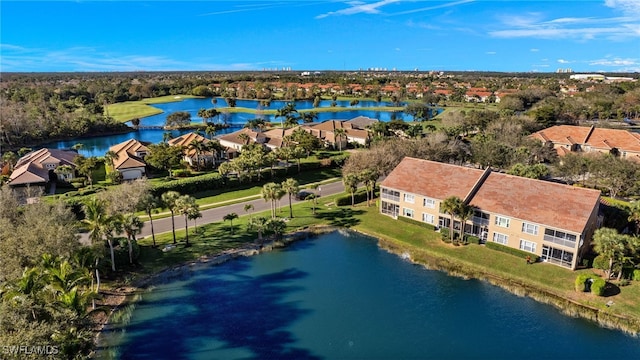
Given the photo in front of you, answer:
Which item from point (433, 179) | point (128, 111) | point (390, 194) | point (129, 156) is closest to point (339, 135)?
point (390, 194)

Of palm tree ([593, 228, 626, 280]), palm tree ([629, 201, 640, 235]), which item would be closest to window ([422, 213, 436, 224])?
palm tree ([593, 228, 626, 280])

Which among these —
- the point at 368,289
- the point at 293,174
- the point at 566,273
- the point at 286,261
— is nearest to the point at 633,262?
the point at 566,273

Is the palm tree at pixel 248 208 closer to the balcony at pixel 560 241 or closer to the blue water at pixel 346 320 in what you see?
the blue water at pixel 346 320

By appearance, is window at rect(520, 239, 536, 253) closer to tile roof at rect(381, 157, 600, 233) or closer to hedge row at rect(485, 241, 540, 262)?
hedge row at rect(485, 241, 540, 262)

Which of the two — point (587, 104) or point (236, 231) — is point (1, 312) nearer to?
point (236, 231)

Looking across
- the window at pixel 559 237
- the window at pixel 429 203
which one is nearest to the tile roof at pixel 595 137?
the window at pixel 429 203

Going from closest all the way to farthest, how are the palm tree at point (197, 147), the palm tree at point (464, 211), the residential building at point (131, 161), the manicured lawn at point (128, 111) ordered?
the palm tree at point (464, 211), the residential building at point (131, 161), the palm tree at point (197, 147), the manicured lawn at point (128, 111)

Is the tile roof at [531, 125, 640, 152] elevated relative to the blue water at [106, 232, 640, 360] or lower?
elevated
